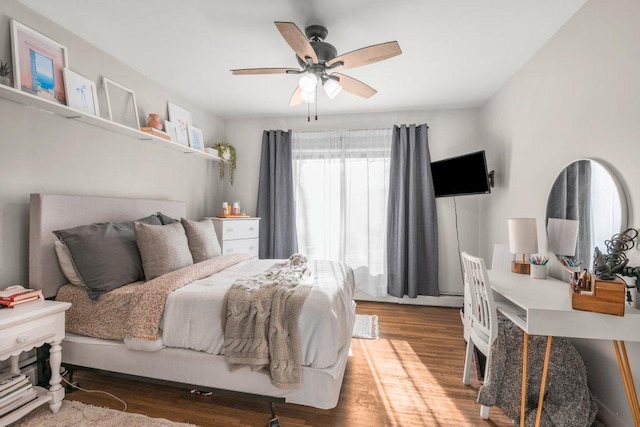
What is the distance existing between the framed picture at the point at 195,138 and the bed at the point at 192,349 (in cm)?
154

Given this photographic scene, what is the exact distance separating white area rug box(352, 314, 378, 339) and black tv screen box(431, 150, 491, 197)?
1.77 m

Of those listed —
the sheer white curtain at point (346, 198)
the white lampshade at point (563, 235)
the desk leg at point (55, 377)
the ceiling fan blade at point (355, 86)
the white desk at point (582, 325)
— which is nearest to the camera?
the white desk at point (582, 325)

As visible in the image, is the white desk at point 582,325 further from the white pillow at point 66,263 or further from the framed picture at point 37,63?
the framed picture at point 37,63

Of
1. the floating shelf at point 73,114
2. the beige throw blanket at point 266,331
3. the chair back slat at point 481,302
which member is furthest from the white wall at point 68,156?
the chair back slat at point 481,302

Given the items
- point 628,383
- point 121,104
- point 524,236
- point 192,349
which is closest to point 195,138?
point 121,104

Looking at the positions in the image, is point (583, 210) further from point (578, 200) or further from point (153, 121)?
point (153, 121)

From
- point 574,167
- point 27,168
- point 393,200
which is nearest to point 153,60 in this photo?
point 27,168

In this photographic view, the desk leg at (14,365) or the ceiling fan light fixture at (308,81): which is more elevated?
the ceiling fan light fixture at (308,81)

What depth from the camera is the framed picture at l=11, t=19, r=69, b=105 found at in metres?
1.99

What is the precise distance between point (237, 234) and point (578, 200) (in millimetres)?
3454

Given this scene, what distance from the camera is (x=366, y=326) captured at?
131 inches

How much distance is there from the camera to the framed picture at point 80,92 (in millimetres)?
2287

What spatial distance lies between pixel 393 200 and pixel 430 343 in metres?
1.88

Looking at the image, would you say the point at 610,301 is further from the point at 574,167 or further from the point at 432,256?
the point at 432,256
